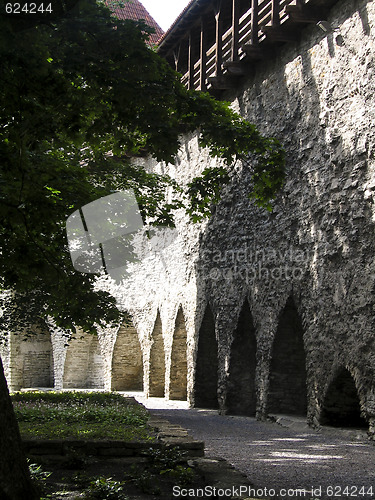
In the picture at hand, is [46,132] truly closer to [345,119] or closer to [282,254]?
[345,119]

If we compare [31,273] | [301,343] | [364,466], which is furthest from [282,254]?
[31,273]

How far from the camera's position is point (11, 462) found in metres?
3.79

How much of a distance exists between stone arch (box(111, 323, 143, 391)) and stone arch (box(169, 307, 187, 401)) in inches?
172

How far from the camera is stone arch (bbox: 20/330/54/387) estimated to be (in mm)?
24234

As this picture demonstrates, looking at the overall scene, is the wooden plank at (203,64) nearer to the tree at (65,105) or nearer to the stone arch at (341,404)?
the stone arch at (341,404)

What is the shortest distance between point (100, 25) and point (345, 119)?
198 inches

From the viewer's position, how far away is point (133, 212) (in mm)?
11594

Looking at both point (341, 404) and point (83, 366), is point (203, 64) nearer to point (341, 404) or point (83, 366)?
point (341, 404)

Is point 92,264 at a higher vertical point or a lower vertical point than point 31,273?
higher

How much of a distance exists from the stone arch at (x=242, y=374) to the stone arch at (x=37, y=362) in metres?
13.6

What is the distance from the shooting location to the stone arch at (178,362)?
15547 mm

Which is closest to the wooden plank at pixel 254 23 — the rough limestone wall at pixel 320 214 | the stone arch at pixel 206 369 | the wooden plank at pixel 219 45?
the rough limestone wall at pixel 320 214

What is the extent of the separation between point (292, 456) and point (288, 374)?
4019 mm

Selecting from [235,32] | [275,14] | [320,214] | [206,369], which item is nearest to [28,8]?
[320,214]
